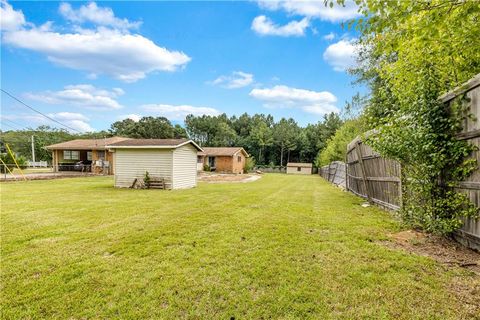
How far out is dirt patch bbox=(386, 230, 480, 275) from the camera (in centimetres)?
310

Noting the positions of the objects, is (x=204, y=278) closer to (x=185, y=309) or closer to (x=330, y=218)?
(x=185, y=309)

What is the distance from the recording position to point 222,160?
31.6 m

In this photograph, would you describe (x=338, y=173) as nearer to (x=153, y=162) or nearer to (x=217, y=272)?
(x=153, y=162)

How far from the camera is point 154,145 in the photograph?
41.2ft

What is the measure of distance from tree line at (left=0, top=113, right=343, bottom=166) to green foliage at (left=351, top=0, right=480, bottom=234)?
143ft

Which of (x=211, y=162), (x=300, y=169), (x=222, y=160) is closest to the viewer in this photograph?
(x=222, y=160)

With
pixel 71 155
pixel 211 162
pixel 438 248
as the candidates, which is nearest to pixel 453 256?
pixel 438 248

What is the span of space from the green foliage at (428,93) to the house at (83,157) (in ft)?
72.5

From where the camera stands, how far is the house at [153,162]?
12.6 m

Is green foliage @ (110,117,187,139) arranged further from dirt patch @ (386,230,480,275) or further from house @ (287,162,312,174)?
dirt patch @ (386,230,480,275)

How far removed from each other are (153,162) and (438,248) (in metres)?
11.9

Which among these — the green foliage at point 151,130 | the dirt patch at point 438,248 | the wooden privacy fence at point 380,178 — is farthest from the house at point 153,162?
the green foliage at point 151,130

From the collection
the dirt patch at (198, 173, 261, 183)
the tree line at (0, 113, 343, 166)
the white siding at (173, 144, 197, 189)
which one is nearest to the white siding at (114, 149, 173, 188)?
the white siding at (173, 144, 197, 189)

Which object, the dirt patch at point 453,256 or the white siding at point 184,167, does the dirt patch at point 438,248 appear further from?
the white siding at point 184,167
